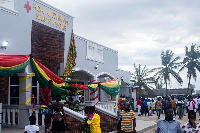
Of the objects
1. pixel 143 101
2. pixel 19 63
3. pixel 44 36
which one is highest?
pixel 44 36

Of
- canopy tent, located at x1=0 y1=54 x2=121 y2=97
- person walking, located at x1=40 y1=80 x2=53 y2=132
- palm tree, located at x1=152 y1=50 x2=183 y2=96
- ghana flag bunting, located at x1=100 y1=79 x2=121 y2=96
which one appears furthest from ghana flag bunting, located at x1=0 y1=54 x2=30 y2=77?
palm tree, located at x1=152 y1=50 x2=183 y2=96

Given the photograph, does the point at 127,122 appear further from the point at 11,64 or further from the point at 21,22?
the point at 21,22

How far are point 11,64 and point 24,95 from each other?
4.98 ft

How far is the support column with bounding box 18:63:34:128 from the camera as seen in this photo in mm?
11198

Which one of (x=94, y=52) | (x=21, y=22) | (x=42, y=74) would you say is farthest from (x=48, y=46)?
(x=94, y=52)

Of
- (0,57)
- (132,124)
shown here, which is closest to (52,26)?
(0,57)

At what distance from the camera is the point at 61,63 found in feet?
51.0

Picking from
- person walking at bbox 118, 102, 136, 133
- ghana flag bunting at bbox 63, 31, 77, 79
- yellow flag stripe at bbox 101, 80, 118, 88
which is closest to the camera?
person walking at bbox 118, 102, 136, 133

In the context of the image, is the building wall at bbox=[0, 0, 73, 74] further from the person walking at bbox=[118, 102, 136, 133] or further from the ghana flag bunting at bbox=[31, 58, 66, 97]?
the person walking at bbox=[118, 102, 136, 133]

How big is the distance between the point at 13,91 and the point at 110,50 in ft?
36.4

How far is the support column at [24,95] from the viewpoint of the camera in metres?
11.2

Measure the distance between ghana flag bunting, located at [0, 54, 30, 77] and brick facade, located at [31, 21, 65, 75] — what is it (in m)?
3.87

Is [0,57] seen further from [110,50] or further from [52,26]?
[110,50]

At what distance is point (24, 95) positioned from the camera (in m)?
11.4
